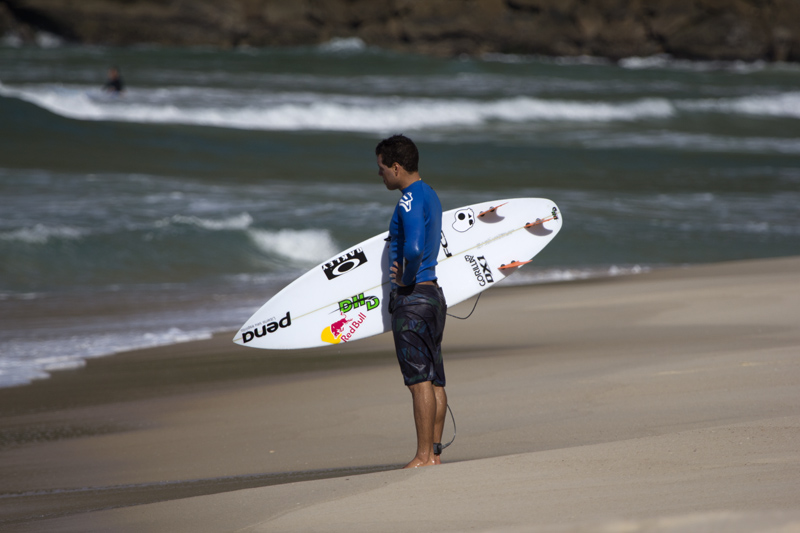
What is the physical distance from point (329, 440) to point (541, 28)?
169 feet

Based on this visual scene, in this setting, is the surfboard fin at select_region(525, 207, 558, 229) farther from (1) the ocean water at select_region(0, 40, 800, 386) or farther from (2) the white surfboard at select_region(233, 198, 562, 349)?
(1) the ocean water at select_region(0, 40, 800, 386)

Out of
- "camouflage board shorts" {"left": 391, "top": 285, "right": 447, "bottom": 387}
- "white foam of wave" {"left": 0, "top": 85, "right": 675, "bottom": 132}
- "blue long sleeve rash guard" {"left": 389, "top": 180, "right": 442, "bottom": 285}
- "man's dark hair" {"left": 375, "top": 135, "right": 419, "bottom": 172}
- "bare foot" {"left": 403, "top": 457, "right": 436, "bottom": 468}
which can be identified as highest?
"white foam of wave" {"left": 0, "top": 85, "right": 675, "bottom": 132}

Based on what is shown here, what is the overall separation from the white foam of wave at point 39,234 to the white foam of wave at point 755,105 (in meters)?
23.4

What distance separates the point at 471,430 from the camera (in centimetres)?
395

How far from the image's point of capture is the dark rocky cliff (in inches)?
1860

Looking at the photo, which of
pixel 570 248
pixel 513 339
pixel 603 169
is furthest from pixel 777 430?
pixel 603 169

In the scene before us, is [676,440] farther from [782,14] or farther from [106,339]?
[782,14]

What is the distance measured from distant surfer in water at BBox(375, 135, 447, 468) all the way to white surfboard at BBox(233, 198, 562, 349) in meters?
0.82

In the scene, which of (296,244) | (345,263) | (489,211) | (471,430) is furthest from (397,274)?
(296,244)

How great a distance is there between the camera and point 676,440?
10.1 ft

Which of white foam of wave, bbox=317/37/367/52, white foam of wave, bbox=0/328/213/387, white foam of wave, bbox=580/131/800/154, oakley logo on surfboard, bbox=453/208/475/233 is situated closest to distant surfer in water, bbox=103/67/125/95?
white foam of wave, bbox=580/131/800/154

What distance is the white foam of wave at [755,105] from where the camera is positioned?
28.5 m

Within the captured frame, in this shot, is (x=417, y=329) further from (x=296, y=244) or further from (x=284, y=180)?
(x=284, y=180)

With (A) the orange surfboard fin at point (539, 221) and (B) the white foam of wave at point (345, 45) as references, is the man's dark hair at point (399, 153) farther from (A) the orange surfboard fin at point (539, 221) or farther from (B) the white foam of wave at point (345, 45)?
(B) the white foam of wave at point (345, 45)
